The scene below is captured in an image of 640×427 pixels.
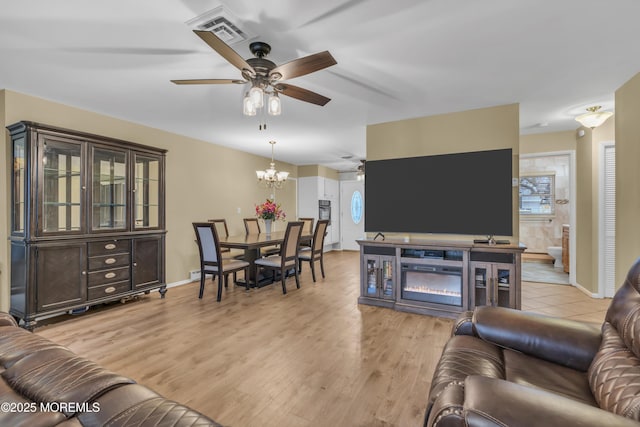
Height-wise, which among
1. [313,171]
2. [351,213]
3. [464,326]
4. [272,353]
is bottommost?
[272,353]

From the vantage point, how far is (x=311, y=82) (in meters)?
2.86

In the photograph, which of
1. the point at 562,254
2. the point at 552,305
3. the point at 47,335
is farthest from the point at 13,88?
the point at 562,254

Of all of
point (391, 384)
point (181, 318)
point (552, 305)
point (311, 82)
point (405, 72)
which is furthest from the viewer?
point (552, 305)

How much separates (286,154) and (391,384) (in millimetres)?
5135

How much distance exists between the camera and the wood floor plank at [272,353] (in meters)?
1.77

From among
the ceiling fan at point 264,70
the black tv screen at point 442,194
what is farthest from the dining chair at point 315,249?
the ceiling fan at point 264,70

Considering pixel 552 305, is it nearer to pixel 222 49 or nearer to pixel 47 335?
pixel 222 49

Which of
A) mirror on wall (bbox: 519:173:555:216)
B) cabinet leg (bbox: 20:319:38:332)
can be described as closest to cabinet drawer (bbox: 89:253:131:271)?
cabinet leg (bbox: 20:319:38:332)

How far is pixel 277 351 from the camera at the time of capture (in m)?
2.46

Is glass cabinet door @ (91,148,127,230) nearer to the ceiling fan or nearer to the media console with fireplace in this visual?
the ceiling fan

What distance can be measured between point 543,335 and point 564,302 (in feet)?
10.3

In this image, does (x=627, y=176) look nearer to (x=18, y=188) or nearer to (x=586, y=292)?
(x=586, y=292)

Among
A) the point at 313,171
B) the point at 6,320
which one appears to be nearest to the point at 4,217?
the point at 6,320

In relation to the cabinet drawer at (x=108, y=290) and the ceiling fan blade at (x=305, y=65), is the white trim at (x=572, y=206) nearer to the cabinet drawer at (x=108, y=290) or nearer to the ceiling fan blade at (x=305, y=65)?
the ceiling fan blade at (x=305, y=65)
